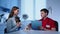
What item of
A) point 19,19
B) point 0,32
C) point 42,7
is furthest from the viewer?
point 42,7

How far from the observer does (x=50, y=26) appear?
119 inches

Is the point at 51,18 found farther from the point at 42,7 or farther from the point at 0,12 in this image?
the point at 0,12

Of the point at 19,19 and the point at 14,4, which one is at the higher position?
the point at 14,4

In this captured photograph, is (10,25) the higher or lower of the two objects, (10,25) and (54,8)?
the lower

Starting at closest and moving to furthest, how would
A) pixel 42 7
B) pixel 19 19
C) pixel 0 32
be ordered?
pixel 0 32
pixel 19 19
pixel 42 7

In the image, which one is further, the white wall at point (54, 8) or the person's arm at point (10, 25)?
the white wall at point (54, 8)

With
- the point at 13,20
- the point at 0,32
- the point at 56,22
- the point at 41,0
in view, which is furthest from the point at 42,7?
the point at 0,32

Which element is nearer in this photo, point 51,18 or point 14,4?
point 14,4

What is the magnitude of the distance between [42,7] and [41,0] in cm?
16

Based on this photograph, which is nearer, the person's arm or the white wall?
the person's arm

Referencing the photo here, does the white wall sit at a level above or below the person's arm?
above

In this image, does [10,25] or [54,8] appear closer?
[10,25]

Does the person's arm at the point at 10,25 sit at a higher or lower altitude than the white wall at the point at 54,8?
lower

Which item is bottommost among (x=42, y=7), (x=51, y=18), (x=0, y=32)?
(x=0, y=32)
